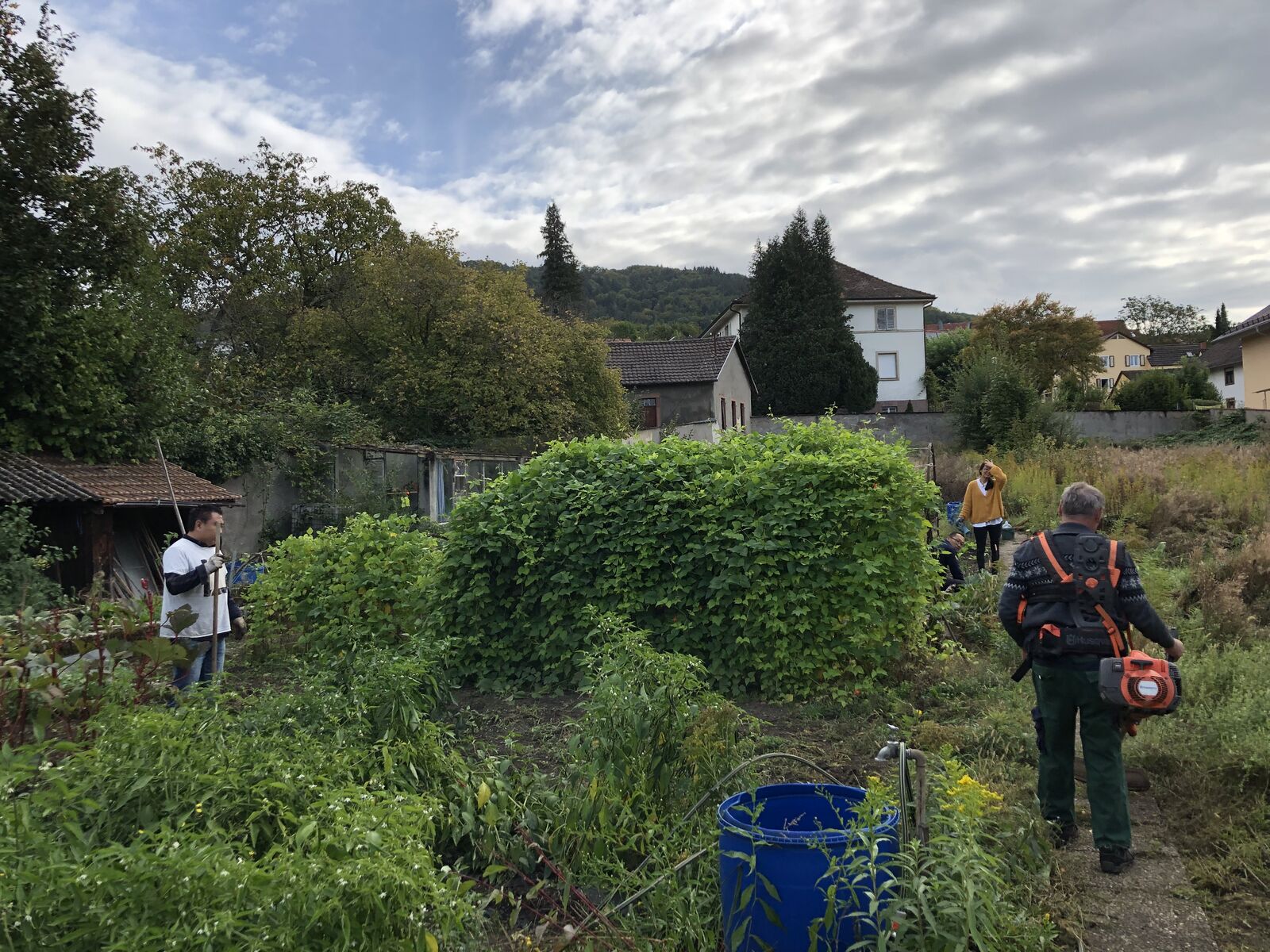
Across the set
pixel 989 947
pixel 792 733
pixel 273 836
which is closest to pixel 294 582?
pixel 792 733

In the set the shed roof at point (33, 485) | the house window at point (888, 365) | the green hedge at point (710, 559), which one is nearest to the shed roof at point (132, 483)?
the shed roof at point (33, 485)

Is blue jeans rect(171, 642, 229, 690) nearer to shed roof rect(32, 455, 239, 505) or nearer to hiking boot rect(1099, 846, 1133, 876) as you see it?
hiking boot rect(1099, 846, 1133, 876)

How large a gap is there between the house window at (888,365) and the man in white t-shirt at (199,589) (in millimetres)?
53234

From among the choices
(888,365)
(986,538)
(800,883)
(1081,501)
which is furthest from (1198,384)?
(800,883)

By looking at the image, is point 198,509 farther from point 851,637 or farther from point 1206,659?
point 1206,659

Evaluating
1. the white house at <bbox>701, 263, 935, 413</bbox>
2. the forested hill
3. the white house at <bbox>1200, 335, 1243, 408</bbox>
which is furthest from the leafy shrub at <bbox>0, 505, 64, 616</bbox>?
the forested hill

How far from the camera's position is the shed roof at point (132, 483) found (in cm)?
1628

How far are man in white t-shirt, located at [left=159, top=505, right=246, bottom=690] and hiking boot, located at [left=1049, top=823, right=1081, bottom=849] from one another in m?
5.02

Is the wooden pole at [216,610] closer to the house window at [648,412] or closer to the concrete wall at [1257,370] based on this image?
the house window at [648,412]

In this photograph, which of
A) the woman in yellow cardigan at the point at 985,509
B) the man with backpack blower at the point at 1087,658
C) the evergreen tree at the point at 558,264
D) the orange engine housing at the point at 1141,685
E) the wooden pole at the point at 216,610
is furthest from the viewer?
the evergreen tree at the point at 558,264

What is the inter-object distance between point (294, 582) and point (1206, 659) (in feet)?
24.5

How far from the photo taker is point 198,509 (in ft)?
21.2

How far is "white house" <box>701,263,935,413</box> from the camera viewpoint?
55.6m

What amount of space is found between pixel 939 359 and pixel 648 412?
1241 inches
